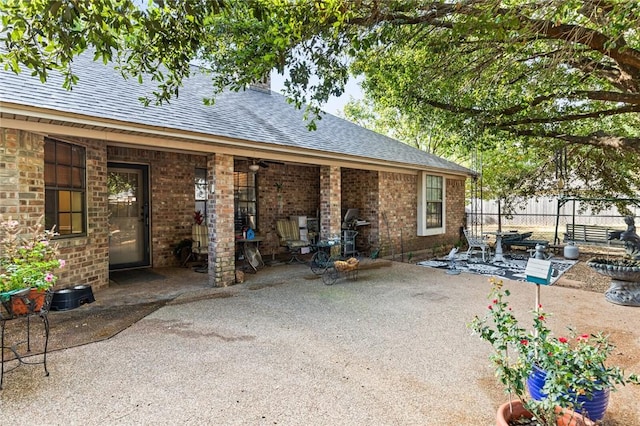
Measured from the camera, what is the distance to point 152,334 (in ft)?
13.4

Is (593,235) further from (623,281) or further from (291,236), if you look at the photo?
(291,236)

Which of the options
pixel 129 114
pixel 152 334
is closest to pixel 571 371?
pixel 152 334

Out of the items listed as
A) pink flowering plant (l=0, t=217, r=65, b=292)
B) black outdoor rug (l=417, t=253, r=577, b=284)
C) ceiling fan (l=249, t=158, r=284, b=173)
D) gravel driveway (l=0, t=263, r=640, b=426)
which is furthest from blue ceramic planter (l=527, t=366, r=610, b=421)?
ceiling fan (l=249, t=158, r=284, b=173)

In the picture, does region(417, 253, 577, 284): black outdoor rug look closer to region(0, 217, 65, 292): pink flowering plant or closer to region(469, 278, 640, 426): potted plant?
region(469, 278, 640, 426): potted plant

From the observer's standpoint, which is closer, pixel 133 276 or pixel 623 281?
pixel 623 281

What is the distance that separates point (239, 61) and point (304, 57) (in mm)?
933

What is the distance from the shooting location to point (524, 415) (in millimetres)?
2256

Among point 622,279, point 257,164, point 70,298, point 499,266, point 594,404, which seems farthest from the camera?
point 499,266

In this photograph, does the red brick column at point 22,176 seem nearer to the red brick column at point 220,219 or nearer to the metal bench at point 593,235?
the red brick column at point 220,219

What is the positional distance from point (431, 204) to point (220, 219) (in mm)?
7575

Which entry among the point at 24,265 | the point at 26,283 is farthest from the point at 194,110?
the point at 26,283

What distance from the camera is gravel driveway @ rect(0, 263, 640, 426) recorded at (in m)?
2.57

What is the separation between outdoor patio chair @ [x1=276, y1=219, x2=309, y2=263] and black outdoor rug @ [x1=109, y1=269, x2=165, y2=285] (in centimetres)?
295

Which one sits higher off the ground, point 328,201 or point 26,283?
point 328,201
